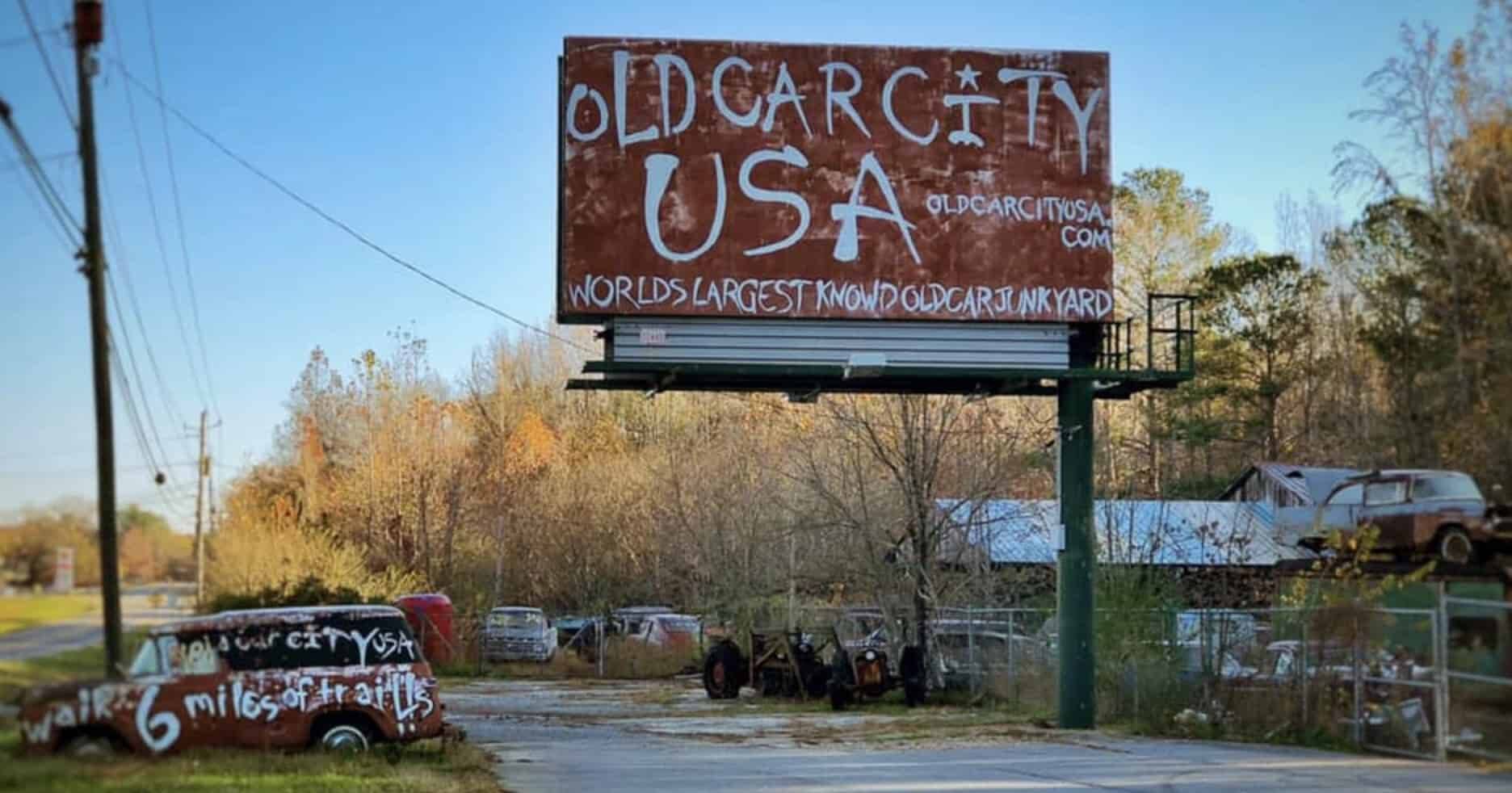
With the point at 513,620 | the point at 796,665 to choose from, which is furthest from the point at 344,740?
the point at 513,620

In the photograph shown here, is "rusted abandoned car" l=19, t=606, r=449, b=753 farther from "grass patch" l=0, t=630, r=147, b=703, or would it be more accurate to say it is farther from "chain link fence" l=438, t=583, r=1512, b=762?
"chain link fence" l=438, t=583, r=1512, b=762

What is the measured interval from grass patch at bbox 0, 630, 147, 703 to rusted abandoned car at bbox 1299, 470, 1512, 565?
1609 centimetres

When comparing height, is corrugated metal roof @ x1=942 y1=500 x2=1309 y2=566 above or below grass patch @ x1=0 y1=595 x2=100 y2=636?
below

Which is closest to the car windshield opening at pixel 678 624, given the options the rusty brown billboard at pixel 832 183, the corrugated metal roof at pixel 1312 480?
the corrugated metal roof at pixel 1312 480

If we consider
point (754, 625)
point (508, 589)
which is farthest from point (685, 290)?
point (508, 589)

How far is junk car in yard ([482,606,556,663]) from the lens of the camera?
48562 mm

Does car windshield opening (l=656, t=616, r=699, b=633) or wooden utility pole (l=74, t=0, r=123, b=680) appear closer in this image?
wooden utility pole (l=74, t=0, r=123, b=680)

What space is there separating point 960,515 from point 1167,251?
2610 centimetres

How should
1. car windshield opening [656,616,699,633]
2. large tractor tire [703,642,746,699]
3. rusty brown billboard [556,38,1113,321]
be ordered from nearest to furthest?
rusty brown billboard [556,38,1113,321] < large tractor tire [703,642,746,699] < car windshield opening [656,616,699,633]

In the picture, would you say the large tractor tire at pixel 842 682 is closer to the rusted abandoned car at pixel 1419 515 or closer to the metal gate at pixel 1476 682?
the rusted abandoned car at pixel 1419 515

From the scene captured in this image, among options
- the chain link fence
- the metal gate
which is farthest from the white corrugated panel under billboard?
the metal gate

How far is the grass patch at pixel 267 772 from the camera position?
12.7 metres

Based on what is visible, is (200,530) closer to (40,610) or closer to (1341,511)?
(40,610)

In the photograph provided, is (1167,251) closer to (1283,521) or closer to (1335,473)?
(1283,521)
